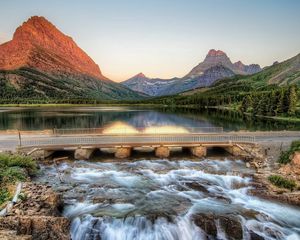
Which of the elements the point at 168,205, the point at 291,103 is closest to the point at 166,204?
the point at 168,205

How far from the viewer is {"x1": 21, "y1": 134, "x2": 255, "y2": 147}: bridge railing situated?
37194mm

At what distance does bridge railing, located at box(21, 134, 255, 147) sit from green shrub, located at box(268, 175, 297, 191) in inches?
547

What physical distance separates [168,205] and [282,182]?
11340 millimetres

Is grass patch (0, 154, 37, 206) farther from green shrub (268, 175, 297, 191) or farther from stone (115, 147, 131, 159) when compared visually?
green shrub (268, 175, 297, 191)

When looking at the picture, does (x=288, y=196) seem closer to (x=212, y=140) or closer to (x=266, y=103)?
(x=212, y=140)

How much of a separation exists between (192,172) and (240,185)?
579 centimetres

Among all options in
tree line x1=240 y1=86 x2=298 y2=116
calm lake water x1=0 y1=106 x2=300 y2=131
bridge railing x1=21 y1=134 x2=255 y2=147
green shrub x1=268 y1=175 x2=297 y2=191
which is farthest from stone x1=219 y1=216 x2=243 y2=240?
tree line x1=240 y1=86 x2=298 y2=116

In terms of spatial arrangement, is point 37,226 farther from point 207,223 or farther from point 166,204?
point 207,223

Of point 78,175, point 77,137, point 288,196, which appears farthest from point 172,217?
point 77,137

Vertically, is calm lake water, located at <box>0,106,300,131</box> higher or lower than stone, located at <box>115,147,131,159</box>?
lower

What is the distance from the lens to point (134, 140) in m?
40.3

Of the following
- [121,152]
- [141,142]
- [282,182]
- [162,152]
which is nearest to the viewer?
[282,182]

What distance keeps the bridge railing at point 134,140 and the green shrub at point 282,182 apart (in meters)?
13.9

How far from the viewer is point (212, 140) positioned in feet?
134
